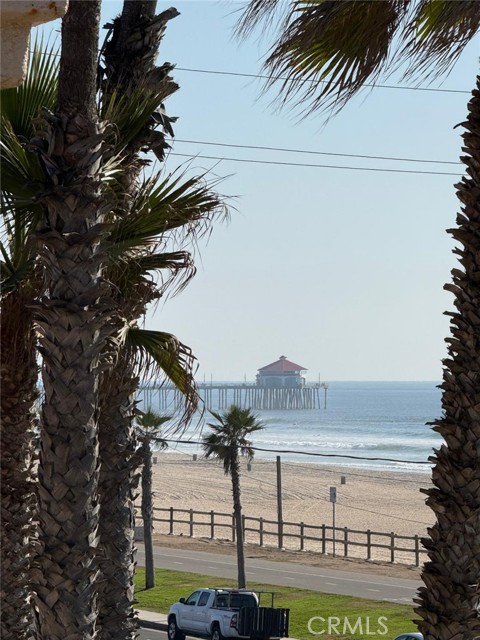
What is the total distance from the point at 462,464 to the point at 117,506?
3102mm

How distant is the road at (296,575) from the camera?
2875cm

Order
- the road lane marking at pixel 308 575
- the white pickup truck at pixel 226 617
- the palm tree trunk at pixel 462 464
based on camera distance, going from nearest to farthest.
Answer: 1. the palm tree trunk at pixel 462 464
2. the white pickup truck at pixel 226 617
3. the road lane marking at pixel 308 575

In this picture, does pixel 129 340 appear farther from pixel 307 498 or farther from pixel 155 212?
pixel 307 498

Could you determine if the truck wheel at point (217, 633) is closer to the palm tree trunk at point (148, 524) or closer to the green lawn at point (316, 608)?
the green lawn at point (316, 608)

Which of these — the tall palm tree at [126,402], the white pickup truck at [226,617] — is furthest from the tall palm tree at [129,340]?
the white pickup truck at [226,617]

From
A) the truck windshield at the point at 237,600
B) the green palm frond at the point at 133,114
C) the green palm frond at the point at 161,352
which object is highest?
the green palm frond at the point at 133,114

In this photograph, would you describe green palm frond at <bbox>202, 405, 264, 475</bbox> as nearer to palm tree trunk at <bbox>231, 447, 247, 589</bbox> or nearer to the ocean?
palm tree trunk at <bbox>231, 447, 247, 589</bbox>

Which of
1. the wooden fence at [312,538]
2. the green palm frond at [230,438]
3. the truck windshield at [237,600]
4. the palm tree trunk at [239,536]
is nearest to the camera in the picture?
the truck windshield at [237,600]

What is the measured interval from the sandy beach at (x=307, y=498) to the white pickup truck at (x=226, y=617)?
16250 millimetres

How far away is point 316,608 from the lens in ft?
84.3

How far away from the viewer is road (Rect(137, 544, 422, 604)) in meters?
28.8

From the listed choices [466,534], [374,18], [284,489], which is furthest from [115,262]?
[284,489]

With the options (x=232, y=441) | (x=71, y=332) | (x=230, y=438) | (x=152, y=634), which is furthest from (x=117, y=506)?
(x=230, y=438)

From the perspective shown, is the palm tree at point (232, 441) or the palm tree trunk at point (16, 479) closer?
the palm tree trunk at point (16, 479)
